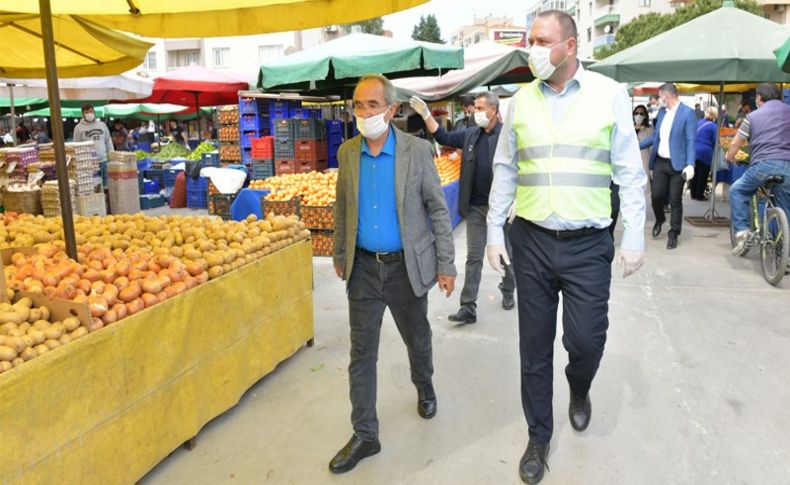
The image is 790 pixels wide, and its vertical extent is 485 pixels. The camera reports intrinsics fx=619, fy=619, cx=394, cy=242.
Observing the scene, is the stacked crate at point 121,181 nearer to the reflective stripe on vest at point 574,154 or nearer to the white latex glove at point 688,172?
the white latex glove at point 688,172

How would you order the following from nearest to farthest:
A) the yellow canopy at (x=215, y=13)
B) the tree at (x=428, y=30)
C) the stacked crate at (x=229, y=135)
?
the yellow canopy at (x=215, y=13)
the stacked crate at (x=229, y=135)
the tree at (x=428, y=30)

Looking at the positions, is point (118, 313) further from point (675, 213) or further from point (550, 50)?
point (675, 213)

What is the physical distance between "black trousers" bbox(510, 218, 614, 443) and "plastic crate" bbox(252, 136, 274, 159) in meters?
9.41

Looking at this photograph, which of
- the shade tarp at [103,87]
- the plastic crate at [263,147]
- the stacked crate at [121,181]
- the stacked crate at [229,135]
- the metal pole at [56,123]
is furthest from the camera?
the stacked crate at [229,135]

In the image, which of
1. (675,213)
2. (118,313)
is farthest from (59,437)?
(675,213)

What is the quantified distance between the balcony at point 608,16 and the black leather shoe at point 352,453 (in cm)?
7584

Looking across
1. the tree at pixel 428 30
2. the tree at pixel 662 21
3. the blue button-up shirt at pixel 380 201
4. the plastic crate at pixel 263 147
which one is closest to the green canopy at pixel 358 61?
the plastic crate at pixel 263 147

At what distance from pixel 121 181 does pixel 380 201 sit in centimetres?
999

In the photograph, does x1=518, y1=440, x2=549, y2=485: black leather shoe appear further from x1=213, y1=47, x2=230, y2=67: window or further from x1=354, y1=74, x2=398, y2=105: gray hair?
x1=213, y1=47, x2=230, y2=67: window

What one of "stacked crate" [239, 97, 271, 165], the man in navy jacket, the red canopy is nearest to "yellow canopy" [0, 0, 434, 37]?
the man in navy jacket

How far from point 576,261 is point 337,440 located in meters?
1.72

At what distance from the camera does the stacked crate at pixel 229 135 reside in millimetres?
13133

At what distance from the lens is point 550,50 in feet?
9.68

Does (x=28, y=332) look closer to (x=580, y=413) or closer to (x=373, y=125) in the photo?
(x=373, y=125)
